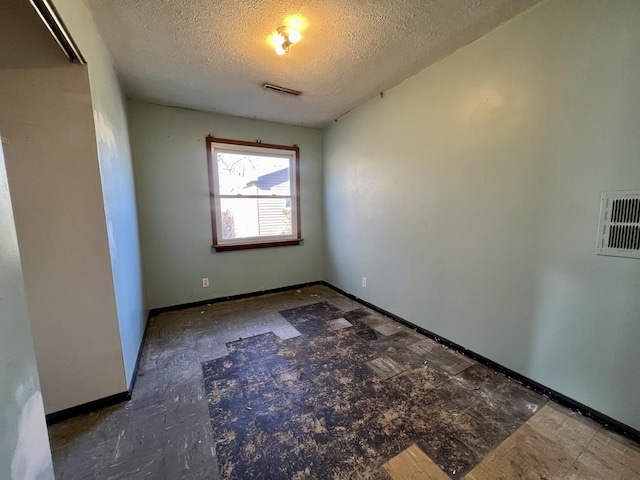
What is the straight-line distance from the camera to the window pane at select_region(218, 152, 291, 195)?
10.6 feet

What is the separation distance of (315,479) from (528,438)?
1.13 meters

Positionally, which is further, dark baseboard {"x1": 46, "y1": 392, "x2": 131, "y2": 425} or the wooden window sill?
the wooden window sill

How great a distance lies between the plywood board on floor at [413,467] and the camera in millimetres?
1135

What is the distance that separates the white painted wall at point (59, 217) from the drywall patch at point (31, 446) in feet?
3.27

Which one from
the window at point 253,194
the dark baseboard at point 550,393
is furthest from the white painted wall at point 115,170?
the dark baseboard at point 550,393

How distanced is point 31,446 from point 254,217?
9.74 feet

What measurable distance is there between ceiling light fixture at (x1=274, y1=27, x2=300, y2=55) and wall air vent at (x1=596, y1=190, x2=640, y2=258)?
204cm

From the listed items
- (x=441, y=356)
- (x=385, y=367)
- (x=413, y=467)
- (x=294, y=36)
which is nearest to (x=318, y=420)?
(x=413, y=467)

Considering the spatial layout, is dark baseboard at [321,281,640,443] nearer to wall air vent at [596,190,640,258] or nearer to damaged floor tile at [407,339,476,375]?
damaged floor tile at [407,339,476,375]

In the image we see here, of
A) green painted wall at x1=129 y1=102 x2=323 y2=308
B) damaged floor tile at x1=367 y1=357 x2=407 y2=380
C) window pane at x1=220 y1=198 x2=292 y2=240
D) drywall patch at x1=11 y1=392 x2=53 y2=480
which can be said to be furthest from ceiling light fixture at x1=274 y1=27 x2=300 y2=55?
damaged floor tile at x1=367 y1=357 x2=407 y2=380

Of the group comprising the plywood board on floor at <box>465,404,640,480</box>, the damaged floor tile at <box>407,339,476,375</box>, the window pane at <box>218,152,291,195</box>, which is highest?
the window pane at <box>218,152,291,195</box>

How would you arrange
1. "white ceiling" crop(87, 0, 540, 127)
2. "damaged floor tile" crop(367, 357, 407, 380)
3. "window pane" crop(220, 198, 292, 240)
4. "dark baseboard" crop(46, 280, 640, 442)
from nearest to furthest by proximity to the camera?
"dark baseboard" crop(46, 280, 640, 442) < "white ceiling" crop(87, 0, 540, 127) < "damaged floor tile" crop(367, 357, 407, 380) < "window pane" crop(220, 198, 292, 240)

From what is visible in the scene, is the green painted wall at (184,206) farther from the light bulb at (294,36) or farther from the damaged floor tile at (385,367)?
the damaged floor tile at (385,367)

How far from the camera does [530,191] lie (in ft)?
5.34
